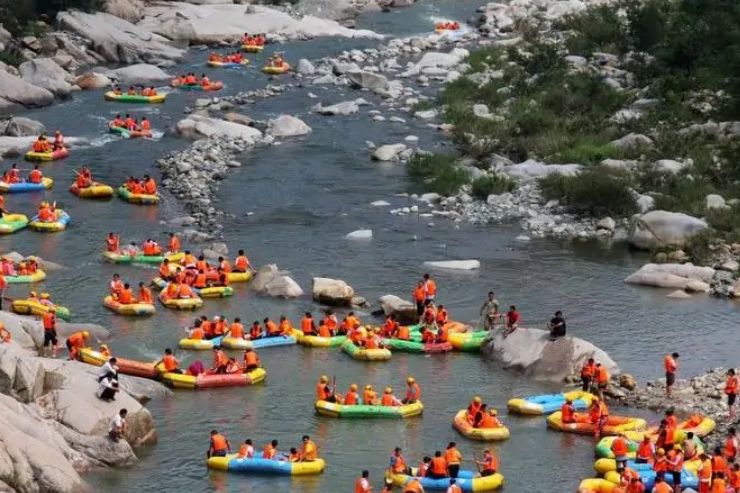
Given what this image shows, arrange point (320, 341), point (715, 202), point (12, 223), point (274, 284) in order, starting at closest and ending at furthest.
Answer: point (320, 341) < point (274, 284) < point (12, 223) < point (715, 202)

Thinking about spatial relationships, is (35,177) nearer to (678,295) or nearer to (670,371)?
(678,295)

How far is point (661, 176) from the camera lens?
54938mm

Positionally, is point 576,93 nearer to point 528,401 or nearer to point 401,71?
point 401,71

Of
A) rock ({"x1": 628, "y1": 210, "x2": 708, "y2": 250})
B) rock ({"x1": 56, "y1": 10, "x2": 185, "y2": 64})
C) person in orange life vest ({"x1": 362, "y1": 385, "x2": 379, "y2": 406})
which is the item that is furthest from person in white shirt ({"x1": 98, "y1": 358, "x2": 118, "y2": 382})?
rock ({"x1": 56, "y1": 10, "x2": 185, "y2": 64})

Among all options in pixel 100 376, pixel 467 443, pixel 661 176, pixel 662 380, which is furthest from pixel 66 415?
pixel 661 176

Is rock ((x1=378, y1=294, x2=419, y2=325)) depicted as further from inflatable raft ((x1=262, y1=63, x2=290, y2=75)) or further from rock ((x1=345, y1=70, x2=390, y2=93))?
inflatable raft ((x1=262, y1=63, x2=290, y2=75))

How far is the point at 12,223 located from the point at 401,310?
1576 cm

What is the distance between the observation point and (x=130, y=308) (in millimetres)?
42344

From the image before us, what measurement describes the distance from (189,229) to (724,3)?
32743 mm

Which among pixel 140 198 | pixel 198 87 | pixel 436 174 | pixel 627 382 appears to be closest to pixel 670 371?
pixel 627 382

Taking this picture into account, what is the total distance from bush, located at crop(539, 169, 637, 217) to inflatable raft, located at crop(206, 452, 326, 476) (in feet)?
80.5

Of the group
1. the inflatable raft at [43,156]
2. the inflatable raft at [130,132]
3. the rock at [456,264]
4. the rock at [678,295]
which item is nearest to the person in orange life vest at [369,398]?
the rock at [456,264]

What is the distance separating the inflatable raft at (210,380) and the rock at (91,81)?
3839 centimetres

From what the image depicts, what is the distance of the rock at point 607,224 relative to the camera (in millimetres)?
52500
